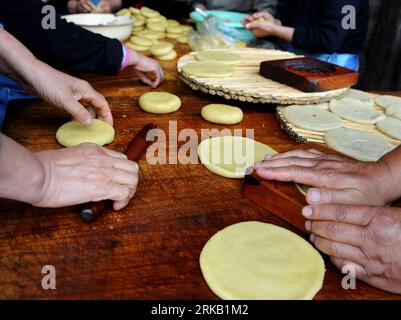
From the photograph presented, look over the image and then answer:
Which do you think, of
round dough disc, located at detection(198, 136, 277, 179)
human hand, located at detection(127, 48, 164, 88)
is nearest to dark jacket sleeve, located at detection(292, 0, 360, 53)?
human hand, located at detection(127, 48, 164, 88)

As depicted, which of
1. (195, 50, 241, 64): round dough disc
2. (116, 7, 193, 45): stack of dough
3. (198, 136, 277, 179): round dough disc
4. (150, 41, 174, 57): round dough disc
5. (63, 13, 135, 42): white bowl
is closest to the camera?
(198, 136, 277, 179): round dough disc

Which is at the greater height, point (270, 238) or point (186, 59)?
point (186, 59)

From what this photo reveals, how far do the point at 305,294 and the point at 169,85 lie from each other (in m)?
1.59

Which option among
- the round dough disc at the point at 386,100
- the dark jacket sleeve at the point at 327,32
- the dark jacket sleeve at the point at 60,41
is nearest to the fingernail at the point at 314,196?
the round dough disc at the point at 386,100

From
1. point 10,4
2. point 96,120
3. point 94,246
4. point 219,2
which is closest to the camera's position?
point 94,246

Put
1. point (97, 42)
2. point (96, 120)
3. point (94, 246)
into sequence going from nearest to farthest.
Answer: point (94, 246), point (96, 120), point (97, 42)

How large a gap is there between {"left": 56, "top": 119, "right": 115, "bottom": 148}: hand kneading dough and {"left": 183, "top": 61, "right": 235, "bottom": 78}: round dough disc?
2.07 ft

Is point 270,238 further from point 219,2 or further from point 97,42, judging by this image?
point 219,2

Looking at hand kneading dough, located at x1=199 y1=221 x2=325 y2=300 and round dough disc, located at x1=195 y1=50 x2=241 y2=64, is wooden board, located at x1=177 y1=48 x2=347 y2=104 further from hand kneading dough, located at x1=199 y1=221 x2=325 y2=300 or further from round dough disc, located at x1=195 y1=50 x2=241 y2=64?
hand kneading dough, located at x1=199 y1=221 x2=325 y2=300

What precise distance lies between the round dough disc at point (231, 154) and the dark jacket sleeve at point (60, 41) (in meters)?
0.90

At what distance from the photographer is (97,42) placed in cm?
200

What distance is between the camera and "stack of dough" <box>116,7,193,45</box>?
125 inches

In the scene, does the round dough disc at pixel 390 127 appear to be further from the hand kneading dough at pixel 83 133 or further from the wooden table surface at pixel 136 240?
the hand kneading dough at pixel 83 133

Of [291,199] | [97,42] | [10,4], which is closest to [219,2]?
[97,42]
